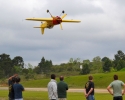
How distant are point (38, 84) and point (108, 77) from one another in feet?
42.3

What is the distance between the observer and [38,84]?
71.2m

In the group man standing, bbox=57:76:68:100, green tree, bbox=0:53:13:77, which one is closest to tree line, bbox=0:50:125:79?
green tree, bbox=0:53:13:77

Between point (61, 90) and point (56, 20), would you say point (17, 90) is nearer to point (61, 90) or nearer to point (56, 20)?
point (61, 90)

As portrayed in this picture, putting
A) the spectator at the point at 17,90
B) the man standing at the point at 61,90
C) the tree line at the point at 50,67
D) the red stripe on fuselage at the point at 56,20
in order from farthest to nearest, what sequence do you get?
the tree line at the point at 50,67 → the red stripe on fuselage at the point at 56,20 → the man standing at the point at 61,90 → the spectator at the point at 17,90

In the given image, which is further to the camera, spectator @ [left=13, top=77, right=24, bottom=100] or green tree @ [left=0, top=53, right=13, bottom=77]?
green tree @ [left=0, top=53, right=13, bottom=77]

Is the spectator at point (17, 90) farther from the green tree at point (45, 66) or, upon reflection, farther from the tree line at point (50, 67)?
the green tree at point (45, 66)

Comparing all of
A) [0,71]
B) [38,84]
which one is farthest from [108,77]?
[0,71]

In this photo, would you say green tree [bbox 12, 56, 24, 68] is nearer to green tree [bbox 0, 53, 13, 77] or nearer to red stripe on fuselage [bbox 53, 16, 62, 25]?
green tree [bbox 0, 53, 13, 77]

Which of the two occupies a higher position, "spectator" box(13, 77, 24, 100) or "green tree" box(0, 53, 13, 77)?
"green tree" box(0, 53, 13, 77)

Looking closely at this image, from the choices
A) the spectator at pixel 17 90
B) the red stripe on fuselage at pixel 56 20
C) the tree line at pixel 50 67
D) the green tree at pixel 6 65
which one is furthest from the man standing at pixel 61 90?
the green tree at pixel 6 65

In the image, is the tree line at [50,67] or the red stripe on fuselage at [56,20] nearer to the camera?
the red stripe on fuselage at [56,20]

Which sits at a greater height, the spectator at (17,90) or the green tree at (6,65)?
the green tree at (6,65)

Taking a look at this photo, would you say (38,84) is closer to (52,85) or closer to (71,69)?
(71,69)

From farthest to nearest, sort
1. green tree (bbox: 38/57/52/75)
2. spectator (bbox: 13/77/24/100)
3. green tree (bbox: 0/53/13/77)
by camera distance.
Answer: green tree (bbox: 38/57/52/75) → green tree (bbox: 0/53/13/77) → spectator (bbox: 13/77/24/100)
